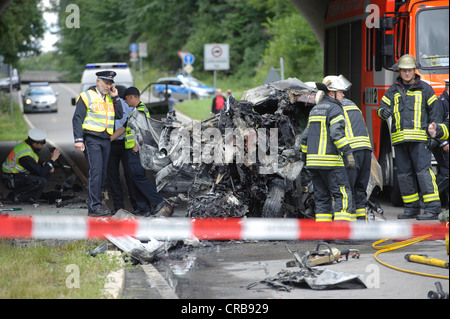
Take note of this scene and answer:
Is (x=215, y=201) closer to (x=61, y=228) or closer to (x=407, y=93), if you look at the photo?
(x=61, y=228)

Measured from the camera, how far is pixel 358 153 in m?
9.24

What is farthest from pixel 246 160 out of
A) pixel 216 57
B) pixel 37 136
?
pixel 216 57

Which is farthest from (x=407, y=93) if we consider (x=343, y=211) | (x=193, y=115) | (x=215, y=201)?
(x=193, y=115)

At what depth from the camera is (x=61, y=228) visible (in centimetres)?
795

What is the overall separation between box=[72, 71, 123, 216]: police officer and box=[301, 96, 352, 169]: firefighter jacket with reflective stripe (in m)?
2.78

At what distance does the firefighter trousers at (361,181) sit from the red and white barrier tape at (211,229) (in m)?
0.68

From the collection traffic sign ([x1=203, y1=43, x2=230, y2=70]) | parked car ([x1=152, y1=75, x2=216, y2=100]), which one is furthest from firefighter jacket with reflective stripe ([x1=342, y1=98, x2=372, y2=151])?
parked car ([x1=152, y1=75, x2=216, y2=100])

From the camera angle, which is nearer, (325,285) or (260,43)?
(325,285)

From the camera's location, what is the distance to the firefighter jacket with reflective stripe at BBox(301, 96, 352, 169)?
27.8 ft

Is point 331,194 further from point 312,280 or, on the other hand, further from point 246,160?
point 312,280

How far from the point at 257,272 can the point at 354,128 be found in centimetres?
280

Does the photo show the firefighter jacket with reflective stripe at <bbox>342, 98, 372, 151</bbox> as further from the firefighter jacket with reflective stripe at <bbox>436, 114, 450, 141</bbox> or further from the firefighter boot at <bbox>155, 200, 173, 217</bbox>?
the firefighter boot at <bbox>155, 200, 173, 217</bbox>

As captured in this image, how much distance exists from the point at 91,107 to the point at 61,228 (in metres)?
2.37

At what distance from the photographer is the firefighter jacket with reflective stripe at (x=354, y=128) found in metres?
9.22
